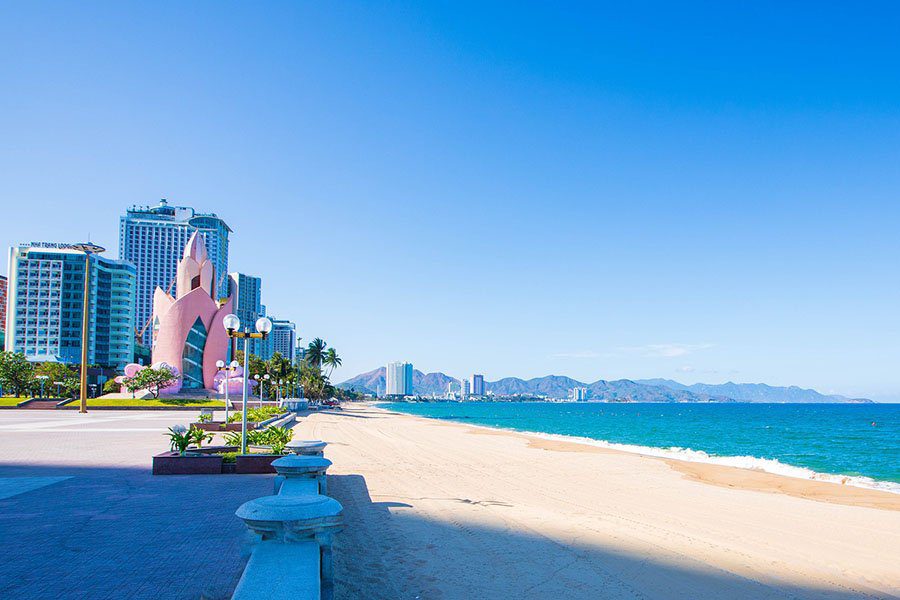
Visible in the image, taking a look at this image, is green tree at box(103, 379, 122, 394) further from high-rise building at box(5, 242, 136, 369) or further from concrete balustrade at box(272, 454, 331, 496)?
concrete balustrade at box(272, 454, 331, 496)

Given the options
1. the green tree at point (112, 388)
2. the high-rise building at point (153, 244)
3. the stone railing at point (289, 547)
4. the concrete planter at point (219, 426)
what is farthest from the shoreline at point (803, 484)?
the high-rise building at point (153, 244)

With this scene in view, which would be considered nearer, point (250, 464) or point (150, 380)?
point (250, 464)

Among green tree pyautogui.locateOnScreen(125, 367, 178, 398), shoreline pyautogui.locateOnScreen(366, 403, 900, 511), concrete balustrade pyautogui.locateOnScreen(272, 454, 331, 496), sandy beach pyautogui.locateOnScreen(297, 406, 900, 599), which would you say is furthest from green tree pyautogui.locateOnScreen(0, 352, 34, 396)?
concrete balustrade pyautogui.locateOnScreen(272, 454, 331, 496)

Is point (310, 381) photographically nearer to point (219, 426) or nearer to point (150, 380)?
point (150, 380)

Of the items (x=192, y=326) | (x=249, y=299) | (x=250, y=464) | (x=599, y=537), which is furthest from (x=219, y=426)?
(x=249, y=299)

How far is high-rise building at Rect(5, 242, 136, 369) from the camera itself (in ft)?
341

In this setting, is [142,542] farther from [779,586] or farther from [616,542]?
[779,586]

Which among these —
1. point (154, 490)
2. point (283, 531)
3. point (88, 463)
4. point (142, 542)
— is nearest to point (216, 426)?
point (88, 463)

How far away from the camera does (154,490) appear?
8.86 m

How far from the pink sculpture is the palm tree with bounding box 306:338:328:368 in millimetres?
33028

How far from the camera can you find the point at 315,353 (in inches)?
3723

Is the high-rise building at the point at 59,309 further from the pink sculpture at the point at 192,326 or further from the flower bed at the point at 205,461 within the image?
the flower bed at the point at 205,461

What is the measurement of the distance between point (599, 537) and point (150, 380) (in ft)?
170

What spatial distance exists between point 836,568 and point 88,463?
1263 centimetres
